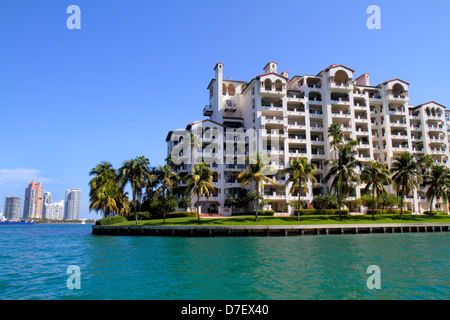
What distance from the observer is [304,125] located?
261ft

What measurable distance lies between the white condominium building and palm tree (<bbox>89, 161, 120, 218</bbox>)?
1612 centimetres

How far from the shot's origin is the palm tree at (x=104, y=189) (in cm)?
6762

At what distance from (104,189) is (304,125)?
163 feet

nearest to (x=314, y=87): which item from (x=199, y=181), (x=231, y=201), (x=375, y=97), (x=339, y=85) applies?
(x=339, y=85)

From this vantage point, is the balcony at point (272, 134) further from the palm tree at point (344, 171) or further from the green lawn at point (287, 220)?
the green lawn at point (287, 220)

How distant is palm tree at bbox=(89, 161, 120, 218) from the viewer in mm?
67625

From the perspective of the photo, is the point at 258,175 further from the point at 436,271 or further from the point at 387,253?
the point at 436,271

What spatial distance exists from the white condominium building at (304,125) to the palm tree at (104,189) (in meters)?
16.1

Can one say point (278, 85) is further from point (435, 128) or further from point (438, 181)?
point (435, 128)

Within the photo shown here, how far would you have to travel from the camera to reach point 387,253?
96.2ft

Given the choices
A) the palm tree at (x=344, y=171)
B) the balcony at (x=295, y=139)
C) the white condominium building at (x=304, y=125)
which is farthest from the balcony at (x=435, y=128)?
the palm tree at (x=344, y=171)

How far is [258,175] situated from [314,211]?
17513 mm

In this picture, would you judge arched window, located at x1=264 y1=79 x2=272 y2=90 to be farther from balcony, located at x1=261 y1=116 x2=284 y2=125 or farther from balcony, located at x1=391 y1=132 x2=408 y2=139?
balcony, located at x1=391 y1=132 x2=408 y2=139
